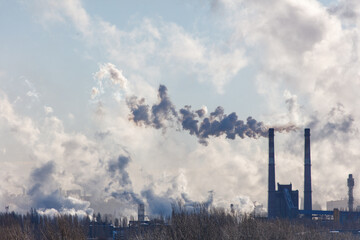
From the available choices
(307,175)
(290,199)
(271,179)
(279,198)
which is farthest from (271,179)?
(307,175)

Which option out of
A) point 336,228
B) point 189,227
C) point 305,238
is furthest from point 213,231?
point 336,228

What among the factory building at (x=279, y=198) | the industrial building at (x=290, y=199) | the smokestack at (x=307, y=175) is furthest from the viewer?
the smokestack at (x=307, y=175)

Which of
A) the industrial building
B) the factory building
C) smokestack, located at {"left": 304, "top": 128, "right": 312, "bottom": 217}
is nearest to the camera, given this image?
the industrial building

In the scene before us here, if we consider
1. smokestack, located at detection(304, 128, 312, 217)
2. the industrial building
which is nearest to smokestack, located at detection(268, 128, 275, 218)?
the industrial building

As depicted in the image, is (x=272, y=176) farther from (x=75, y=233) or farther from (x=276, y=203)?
(x=75, y=233)

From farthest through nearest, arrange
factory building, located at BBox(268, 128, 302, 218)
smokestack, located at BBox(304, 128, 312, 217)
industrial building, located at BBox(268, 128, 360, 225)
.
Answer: smokestack, located at BBox(304, 128, 312, 217) → factory building, located at BBox(268, 128, 302, 218) → industrial building, located at BBox(268, 128, 360, 225)

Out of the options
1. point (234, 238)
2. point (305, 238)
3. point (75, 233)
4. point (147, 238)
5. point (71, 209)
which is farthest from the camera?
point (71, 209)

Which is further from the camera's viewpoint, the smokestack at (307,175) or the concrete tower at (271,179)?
the smokestack at (307,175)

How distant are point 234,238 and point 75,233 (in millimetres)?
18260

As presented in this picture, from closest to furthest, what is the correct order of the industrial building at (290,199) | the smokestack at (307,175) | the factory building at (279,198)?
the industrial building at (290,199) < the factory building at (279,198) < the smokestack at (307,175)

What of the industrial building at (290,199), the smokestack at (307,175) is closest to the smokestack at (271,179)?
the industrial building at (290,199)

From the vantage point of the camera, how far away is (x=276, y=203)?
118000 millimetres

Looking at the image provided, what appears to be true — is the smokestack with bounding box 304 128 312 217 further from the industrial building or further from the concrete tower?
the concrete tower

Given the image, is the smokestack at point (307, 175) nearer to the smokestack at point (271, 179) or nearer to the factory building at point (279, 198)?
the factory building at point (279, 198)
